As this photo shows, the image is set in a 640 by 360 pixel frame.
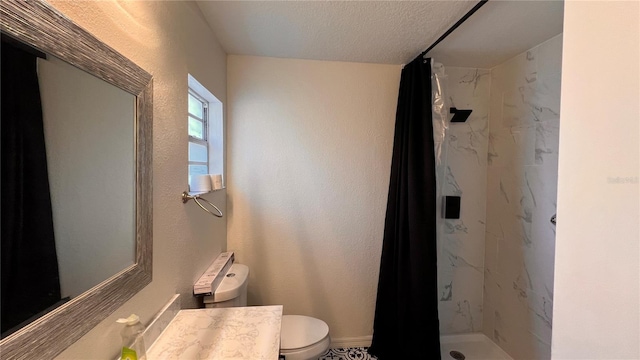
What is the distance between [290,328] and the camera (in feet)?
4.94

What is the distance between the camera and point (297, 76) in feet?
6.07

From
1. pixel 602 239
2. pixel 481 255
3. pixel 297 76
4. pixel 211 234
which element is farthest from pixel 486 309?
pixel 297 76

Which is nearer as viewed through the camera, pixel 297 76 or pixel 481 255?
pixel 297 76

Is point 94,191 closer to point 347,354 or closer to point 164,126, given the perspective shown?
point 164,126

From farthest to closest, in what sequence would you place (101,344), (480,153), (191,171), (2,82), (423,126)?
(480,153) < (423,126) < (191,171) < (101,344) < (2,82)

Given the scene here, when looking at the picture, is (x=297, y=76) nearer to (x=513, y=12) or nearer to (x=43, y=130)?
(x=513, y=12)

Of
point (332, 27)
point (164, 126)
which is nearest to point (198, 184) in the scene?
point (164, 126)

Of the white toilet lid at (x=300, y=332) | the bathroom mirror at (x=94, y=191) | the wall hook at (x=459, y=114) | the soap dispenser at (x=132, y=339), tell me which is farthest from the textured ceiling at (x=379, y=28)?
the white toilet lid at (x=300, y=332)

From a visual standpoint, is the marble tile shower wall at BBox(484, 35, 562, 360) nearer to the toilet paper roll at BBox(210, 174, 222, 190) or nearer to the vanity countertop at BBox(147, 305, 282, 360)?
the vanity countertop at BBox(147, 305, 282, 360)

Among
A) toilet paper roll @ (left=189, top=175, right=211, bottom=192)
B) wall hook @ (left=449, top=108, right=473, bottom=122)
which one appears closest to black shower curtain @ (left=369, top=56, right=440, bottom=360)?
Answer: wall hook @ (left=449, top=108, right=473, bottom=122)

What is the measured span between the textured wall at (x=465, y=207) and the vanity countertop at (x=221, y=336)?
157 centimetres

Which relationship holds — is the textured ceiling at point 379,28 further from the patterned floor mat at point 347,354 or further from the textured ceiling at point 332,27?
the patterned floor mat at point 347,354

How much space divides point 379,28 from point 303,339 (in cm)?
190

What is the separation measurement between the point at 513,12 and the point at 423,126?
73 centimetres
